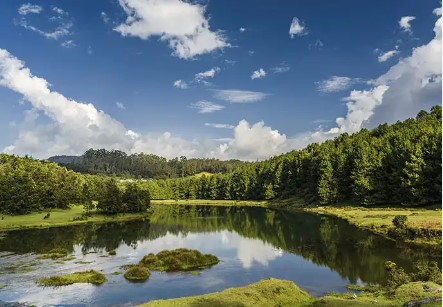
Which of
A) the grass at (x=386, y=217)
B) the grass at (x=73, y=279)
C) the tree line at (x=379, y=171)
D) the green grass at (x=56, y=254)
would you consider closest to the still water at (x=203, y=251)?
the grass at (x=73, y=279)

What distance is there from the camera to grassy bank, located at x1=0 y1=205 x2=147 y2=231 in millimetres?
108875

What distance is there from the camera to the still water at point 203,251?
146 feet

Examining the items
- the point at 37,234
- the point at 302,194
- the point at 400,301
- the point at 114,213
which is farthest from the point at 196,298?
the point at 302,194

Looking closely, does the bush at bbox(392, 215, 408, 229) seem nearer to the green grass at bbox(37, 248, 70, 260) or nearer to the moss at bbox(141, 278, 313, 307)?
the moss at bbox(141, 278, 313, 307)

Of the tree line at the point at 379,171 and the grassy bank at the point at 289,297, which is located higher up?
the tree line at the point at 379,171

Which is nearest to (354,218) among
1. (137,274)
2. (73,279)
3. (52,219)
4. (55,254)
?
(137,274)

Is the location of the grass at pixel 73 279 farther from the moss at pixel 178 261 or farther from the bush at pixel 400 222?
the bush at pixel 400 222

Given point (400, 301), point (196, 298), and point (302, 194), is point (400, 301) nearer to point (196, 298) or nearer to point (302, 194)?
point (196, 298)

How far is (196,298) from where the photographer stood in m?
37.2

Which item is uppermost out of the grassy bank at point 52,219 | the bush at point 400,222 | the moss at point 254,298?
the grassy bank at point 52,219

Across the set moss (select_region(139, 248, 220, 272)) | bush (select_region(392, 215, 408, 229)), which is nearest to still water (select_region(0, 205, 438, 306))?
moss (select_region(139, 248, 220, 272))

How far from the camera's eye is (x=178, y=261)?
57.4 metres

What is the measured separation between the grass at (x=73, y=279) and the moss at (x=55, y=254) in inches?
672

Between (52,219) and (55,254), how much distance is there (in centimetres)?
5780
